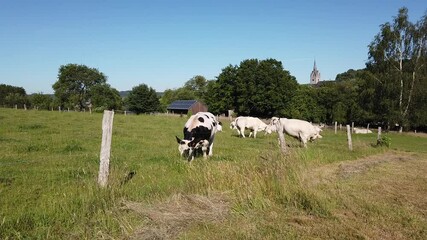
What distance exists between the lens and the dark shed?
318 ft

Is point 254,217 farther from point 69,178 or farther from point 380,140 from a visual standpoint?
point 380,140

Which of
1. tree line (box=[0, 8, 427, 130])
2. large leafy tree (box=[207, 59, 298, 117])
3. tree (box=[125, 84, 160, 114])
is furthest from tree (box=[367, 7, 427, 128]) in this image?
tree (box=[125, 84, 160, 114])

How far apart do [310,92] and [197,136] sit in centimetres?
7265

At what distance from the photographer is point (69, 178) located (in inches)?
322

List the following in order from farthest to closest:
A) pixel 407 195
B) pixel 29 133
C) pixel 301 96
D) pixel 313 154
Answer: pixel 301 96
pixel 29 133
pixel 313 154
pixel 407 195

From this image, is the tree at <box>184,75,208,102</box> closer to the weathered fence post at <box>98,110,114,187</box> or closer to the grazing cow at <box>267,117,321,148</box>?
the grazing cow at <box>267,117,321,148</box>

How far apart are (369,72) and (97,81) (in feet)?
249

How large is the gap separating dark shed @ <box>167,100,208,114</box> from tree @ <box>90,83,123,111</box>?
56.8ft

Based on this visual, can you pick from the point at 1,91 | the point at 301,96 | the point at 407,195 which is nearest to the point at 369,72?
the point at 301,96

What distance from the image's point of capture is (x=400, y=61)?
4175 centimetres

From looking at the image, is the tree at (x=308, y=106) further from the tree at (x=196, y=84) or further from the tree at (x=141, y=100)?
the tree at (x=196, y=84)

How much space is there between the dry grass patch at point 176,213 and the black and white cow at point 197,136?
4792mm

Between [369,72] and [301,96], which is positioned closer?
[369,72]

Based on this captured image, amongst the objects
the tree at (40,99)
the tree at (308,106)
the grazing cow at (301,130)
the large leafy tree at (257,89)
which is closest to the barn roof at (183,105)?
the large leafy tree at (257,89)
